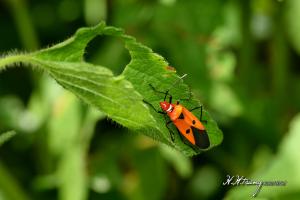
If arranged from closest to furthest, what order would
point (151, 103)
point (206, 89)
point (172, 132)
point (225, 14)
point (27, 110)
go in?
point (151, 103) → point (172, 132) → point (206, 89) → point (225, 14) → point (27, 110)

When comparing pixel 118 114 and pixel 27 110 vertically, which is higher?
pixel 27 110

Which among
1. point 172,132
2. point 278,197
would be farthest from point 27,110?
point 172,132

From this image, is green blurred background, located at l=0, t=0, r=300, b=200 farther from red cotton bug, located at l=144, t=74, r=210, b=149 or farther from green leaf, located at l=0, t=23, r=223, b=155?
green leaf, located at l=0, t=23, r=223, b=155

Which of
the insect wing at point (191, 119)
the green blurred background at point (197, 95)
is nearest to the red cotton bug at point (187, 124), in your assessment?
the insect wing at point (191, 119)

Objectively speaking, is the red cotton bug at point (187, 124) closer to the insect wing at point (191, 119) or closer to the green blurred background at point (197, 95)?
the insect wing at point (191, 119)

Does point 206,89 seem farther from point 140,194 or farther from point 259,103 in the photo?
point 140,194

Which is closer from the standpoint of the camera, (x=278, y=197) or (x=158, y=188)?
(x=278, y=197)

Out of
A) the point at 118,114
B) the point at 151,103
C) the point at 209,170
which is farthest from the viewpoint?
the point at 209,170

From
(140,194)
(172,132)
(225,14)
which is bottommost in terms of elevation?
(172,132)
